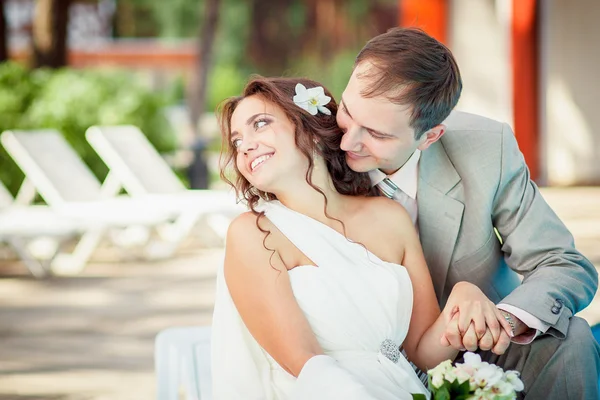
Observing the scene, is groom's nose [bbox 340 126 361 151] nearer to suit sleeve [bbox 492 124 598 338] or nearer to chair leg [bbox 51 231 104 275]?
suit sleeve [bbox 492 124 598 338]

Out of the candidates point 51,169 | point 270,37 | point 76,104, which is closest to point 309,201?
point 51,169

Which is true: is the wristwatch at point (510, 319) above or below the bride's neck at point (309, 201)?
below

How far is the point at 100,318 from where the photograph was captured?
22.4 feet

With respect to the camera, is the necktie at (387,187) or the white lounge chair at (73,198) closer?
the necktie at (387,187)

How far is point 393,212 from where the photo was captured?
2.93 m

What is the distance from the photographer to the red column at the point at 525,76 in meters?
13.7

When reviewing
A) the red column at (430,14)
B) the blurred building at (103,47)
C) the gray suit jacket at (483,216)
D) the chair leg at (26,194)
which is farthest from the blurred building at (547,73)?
the blurred building at (103,47)

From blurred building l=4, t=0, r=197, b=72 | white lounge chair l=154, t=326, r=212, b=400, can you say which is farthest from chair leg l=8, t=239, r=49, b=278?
blurred building l=4, t=0, r=197, b=72

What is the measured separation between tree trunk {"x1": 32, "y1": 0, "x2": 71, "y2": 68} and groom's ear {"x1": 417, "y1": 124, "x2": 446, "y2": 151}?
37.8ft

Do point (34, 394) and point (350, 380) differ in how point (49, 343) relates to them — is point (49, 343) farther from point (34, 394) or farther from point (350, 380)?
point (350, 380)

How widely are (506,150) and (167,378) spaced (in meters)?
1.43

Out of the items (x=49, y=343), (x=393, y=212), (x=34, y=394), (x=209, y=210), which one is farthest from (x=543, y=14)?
(x=393, y=212)

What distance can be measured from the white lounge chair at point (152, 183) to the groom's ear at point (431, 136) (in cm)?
588

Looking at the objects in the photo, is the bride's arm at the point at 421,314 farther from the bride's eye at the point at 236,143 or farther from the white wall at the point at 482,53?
the white wall at the point at 482,53
